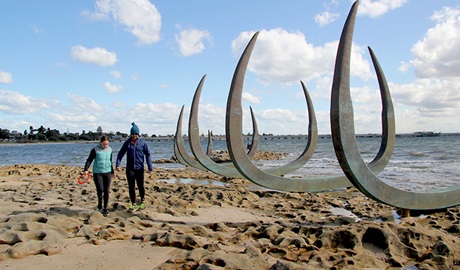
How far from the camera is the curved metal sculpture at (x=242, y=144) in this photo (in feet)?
17.4

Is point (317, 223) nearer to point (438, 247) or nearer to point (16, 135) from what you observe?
point (438, 247)

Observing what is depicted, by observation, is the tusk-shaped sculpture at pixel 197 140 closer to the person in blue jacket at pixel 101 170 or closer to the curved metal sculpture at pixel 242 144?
the curved metal sculpture at pixel 242 144

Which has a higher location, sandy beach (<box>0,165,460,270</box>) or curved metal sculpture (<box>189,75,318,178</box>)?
curved metal sculpture (<box>189,75,318,178</box>)

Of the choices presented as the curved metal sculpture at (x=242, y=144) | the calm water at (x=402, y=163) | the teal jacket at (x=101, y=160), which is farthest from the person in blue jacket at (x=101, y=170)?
the calm water at (x=402, y=163)

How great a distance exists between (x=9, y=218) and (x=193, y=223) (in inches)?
90.5

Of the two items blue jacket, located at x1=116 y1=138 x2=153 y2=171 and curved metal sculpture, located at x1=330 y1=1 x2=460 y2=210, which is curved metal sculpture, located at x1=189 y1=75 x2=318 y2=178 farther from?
curved metal sculpture, located at x1=330 y1=1 x2=460 y2=210

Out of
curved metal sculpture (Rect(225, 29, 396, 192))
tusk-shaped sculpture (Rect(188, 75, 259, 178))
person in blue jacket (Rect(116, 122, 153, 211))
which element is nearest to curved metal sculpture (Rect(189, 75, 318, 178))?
tusk-shaped sculpture (Rect(188, 75, 259, 178))

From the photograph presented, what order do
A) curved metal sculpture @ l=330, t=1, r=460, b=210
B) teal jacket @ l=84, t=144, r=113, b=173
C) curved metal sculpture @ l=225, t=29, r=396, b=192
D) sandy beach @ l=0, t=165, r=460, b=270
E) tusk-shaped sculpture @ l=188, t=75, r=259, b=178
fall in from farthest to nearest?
tusk-shaped sculpture @ l=188, t=75, r=259, b=178 < teal jacket @ l=84, t=144, r=113, b=173 < curved metal sculpture @ l=225, t=29, r=396, b=192 < curved metal sculpture @ l=330, t=1, r=460, b=210 < sandy beach @ l=0, t=165, r=460, b=270

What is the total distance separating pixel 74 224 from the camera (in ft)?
14.7

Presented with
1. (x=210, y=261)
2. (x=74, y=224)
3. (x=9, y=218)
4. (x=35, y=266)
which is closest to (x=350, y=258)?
(x=210, y=261)

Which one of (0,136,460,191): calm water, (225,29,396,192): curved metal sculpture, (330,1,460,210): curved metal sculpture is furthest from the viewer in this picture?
(0,136,460,191): calm water

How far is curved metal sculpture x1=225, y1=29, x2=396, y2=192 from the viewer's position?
5.31 m

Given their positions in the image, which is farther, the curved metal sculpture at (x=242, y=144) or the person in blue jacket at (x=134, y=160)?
the person in blue jacket at (x=134, y=160)

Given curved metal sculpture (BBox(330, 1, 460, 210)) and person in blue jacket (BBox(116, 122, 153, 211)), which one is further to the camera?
person in blue jacket (BBox(116, 122, 153, 211))
